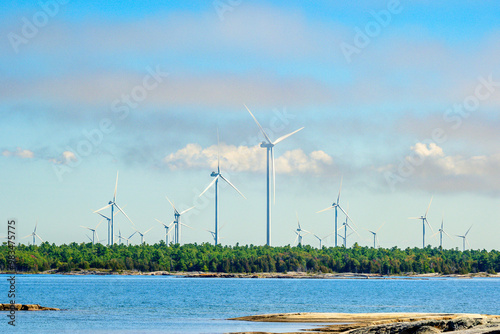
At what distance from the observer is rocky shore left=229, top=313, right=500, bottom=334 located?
1957 inches

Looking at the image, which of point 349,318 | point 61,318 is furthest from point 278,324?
point 61,318

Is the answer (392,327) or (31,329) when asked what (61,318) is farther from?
(392,327)

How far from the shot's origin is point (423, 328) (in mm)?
49875

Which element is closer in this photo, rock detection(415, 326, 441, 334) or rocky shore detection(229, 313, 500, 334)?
rock detection(415, 326, 441, 334)

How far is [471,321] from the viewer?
52062 millimetres

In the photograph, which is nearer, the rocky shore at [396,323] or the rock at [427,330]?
the rock at [427,330]

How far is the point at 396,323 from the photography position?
5622 cm

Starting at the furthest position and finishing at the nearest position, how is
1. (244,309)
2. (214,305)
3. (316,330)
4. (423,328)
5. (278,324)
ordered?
1. (214,305)
2. (244,309)
3. (278,324)
4. (316,330)
5. (423,328)

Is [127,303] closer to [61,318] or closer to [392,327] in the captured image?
[61,318]

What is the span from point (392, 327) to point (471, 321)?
5.17m

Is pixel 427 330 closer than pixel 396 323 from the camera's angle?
Yes

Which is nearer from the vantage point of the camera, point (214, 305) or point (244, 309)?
point (244, 309)

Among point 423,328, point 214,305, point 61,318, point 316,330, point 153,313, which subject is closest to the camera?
point 423,328

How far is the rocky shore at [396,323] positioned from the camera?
49.7 m
